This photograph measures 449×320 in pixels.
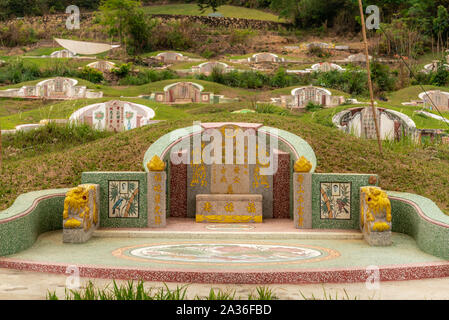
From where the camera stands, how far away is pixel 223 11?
49156 millimetres

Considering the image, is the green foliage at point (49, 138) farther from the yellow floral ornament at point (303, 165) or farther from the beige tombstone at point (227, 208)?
the yellow floral ornament at point (303, 165)

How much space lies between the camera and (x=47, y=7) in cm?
4753

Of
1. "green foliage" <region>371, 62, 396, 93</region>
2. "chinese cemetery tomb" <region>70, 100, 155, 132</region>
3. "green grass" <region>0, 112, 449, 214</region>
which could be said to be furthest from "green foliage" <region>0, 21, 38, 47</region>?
"green grass" <region>0, 112, 449, 214</region>

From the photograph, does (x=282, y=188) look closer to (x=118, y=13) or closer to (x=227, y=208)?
(x=227, y=208)

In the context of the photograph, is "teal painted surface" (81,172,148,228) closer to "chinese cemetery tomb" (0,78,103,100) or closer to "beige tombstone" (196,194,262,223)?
"beige tombstone" (196,194,262,223)

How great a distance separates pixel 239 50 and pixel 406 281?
1317 inches

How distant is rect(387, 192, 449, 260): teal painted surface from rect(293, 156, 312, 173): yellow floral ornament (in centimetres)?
147

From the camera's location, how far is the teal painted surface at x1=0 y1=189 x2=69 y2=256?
6801 millimetres

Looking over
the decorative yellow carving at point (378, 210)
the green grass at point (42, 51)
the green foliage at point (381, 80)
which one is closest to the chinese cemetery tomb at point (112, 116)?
the decorative yellow carving at point (378, 210)

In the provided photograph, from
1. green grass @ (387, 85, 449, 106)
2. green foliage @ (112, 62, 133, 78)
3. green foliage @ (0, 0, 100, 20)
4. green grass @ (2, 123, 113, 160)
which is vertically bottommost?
green grass @ (2, 123, 113, 160)

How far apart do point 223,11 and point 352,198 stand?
43302 mm

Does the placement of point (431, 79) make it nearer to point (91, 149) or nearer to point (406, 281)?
point (91, 149)

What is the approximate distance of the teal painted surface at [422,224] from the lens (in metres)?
6.71

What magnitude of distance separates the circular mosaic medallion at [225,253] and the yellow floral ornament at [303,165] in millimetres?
1446
